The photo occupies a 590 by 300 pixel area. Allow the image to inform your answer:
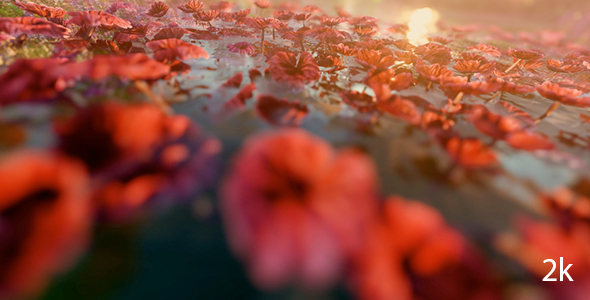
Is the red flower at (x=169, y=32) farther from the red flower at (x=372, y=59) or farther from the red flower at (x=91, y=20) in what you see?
the red flower at (x=372, y=59)

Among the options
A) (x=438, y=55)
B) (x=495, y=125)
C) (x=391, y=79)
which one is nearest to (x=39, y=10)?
(x=391, y=79)

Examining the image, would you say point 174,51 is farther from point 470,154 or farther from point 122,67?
point 470,154

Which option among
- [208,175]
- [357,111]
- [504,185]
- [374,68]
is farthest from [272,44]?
[504,185]

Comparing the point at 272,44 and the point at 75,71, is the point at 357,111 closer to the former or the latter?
the point at 75,71

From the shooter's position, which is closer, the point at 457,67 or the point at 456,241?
the point at 456,241

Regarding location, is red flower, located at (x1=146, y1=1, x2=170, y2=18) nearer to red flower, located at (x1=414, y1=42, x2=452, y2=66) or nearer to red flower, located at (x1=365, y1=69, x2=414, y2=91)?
red flower, located at (x1=365, y1=69, x2=414, y2=91)
